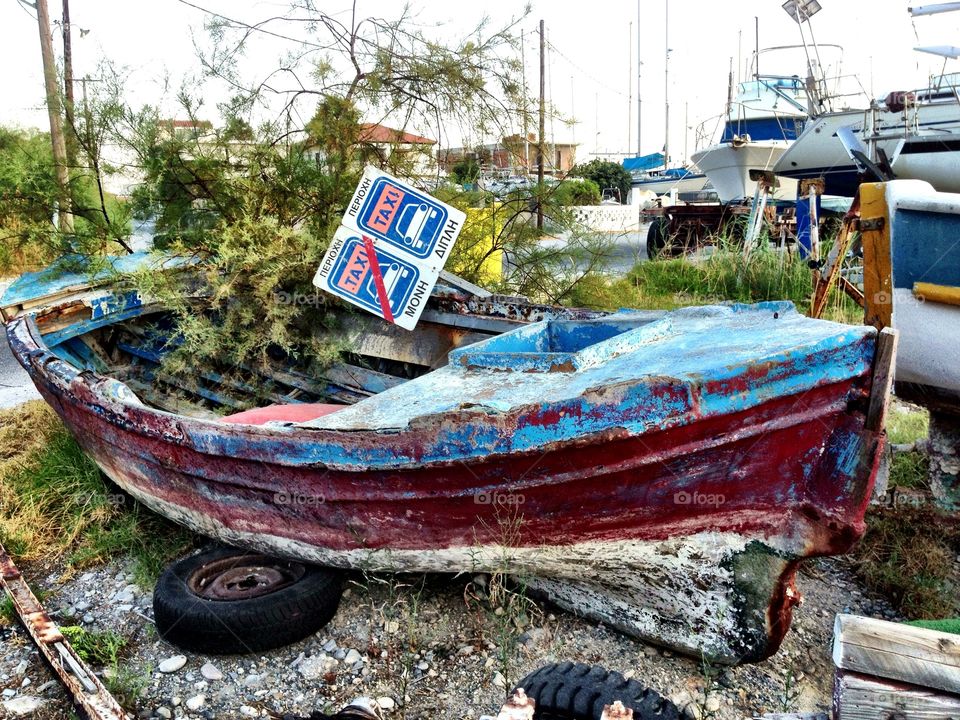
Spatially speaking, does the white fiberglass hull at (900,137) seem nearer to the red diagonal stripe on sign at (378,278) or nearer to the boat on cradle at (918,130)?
the boat on cradle at (918,130)

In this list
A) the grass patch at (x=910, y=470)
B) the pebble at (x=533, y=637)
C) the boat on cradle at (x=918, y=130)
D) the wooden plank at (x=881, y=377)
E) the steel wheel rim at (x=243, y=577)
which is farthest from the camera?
the boat on cradle at (x=918, y=130)

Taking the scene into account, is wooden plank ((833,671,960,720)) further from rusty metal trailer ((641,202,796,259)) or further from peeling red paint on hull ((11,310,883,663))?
rusty metal trailer ((641,202,796,259))

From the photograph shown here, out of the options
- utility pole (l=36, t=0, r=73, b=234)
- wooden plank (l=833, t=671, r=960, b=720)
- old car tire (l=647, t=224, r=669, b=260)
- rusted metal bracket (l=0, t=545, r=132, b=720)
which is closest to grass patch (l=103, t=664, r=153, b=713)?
rusted metal bracket (l=0, t=545, r=132, b=720)

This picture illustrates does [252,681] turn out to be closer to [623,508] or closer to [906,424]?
[623,508]

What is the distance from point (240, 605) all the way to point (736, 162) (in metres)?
17.1

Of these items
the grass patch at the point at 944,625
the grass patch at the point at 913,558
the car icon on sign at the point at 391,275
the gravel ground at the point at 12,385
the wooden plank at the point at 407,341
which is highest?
the car icon on sign at the point at 391,275

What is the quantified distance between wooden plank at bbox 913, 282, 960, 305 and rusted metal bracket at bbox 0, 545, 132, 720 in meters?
4.09

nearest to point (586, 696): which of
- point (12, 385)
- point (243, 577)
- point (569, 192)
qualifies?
point (243, 577)

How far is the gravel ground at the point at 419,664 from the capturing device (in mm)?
3100

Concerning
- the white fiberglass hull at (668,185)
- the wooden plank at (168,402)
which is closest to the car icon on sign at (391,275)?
the wooden plank at (168,402)

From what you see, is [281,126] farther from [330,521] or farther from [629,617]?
[629,617]

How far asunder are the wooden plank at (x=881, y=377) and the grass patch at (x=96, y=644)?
317 centimetres

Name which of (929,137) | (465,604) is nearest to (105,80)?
(465,604)

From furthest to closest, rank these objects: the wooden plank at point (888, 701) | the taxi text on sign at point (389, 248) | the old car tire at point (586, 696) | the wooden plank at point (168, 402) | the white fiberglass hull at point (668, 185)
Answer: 1. the white fiberglass hull at point (668, 185)
2. the wooden plank at point (168, 402)
3. the taxi text on sign at point (389, 248)
4. the old car tire at point (586, 696)
5. the wooden plank at point (888, 701)
